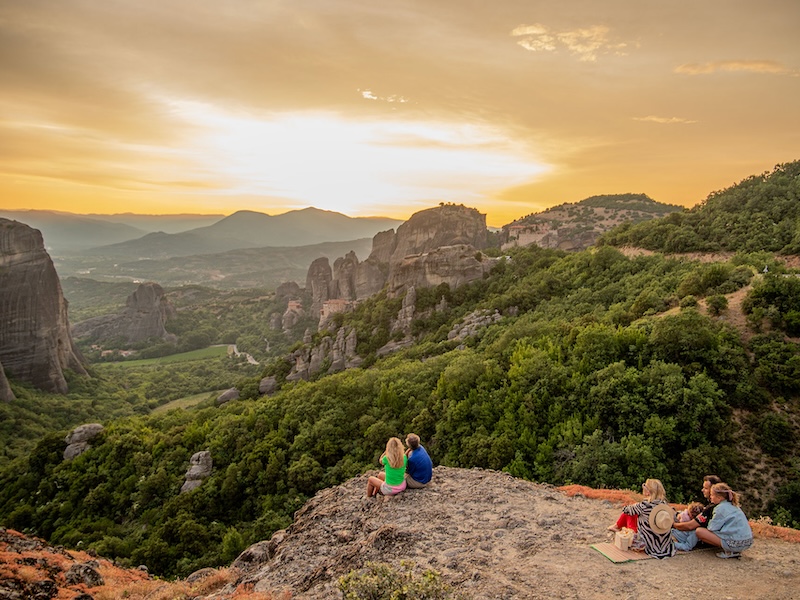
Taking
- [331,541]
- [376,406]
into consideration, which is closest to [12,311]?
[376,406]

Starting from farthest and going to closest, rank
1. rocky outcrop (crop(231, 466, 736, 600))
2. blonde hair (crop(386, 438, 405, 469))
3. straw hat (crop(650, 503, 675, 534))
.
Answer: blonde hair (crop(386, 438, 405, 469))
straw hat (crop(650, 503, 675, 534))
rocky outcrop (crop(231, 466, 736, 600))

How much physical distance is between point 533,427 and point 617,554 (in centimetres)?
842

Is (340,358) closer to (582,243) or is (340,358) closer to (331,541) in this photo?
(331,541)

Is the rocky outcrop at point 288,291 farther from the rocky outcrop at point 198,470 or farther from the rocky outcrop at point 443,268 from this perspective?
the rocky outcrop at point 198,470

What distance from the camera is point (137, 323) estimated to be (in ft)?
350

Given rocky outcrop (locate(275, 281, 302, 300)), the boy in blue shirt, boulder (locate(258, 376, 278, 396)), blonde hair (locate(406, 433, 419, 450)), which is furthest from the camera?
rocky outcrop (locate(275, 281, 302, 300))

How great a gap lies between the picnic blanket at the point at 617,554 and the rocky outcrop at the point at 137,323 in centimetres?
11312

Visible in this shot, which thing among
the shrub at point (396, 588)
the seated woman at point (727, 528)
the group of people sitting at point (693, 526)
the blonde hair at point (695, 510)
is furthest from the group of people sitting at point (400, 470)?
the seated woman at point (727, 528)

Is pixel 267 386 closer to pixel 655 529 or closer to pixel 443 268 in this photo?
pixel 443 268

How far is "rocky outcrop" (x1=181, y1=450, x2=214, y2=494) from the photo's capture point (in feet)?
70.5

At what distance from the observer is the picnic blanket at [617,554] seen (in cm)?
735

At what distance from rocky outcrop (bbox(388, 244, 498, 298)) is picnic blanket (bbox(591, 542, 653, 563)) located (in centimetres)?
3853

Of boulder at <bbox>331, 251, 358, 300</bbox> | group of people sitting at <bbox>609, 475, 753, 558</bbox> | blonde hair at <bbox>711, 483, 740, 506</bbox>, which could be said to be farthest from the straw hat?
boulder at <bbox>331, 251, 358, 300</bbox>

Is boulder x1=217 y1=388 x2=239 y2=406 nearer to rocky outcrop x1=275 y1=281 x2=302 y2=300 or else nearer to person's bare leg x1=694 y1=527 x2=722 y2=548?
person's bare leg x1=694 y1=527 x2=722 y2=548
